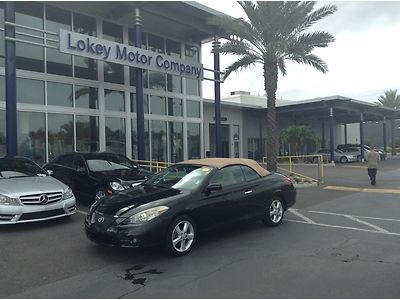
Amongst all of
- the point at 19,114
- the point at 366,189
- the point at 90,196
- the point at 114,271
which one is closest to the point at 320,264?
the point at 114,271

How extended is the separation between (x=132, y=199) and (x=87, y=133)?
13578 mm

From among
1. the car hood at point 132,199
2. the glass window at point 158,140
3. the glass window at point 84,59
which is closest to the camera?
the car hood at point 132,199

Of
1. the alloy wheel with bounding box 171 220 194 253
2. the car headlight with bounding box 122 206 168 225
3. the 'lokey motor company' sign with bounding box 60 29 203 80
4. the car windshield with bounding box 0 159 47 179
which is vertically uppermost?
the 'lokey motor company' sign with bounding box 60 29 203 80

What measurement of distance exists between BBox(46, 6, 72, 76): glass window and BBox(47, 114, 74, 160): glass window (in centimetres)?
203

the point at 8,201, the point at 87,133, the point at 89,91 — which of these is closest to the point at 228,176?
the point at 8,201

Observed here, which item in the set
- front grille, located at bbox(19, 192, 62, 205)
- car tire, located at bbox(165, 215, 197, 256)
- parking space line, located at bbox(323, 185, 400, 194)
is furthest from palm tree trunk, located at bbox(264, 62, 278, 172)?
car tire, located at bbox(165, 215, 197, 256)

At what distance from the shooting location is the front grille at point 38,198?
779 centimetres

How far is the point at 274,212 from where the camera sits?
8.21m

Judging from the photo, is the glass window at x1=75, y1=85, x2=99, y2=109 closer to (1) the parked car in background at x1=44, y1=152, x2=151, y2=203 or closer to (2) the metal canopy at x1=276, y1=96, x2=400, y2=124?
(1) the parked car in background at x1=44, y1=152, x2=151, y2=203

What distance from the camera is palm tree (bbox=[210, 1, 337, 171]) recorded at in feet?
59.0

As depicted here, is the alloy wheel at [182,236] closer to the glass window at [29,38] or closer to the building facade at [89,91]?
the building facade at [89,91]

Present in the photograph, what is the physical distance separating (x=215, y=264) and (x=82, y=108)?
583 inches

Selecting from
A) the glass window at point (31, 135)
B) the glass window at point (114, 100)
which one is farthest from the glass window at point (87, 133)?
the glass window at point (31, 135)

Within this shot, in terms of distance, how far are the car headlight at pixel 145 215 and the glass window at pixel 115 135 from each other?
14.5 metres
